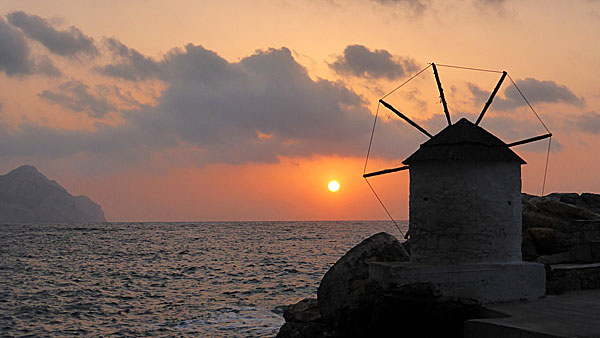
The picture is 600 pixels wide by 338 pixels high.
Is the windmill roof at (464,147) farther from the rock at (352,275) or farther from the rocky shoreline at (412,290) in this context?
the rocky shoreline at (412,290)

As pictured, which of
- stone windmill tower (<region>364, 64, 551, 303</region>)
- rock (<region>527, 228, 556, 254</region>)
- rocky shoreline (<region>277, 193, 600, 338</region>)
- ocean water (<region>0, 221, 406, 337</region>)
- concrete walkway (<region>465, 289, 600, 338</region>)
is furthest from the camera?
ocean water (<region>0, 221, 406, 337</region>)

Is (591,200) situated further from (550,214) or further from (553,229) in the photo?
(553,229)

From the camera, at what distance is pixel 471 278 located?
1345 centimetres

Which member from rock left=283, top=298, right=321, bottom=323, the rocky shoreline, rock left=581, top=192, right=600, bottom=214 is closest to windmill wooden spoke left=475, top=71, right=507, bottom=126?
the rocky shoreline

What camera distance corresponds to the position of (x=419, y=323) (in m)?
12.7

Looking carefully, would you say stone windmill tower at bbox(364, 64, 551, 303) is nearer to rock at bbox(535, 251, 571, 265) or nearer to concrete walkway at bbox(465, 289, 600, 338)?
concrete walkway at bbox(465, 289, 600, 338)

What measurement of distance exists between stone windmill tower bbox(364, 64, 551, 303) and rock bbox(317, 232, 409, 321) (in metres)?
0.87

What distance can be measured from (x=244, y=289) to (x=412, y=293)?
21196 millimetres

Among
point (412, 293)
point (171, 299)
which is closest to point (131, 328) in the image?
point (171, 299)

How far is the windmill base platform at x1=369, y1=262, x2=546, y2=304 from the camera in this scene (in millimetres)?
13359

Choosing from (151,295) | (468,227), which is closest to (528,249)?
(468,227)

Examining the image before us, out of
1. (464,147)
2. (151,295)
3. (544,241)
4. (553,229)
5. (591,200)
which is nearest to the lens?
(464,147)

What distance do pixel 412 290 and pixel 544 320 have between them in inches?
115

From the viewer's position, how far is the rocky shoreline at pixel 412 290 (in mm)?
12805
